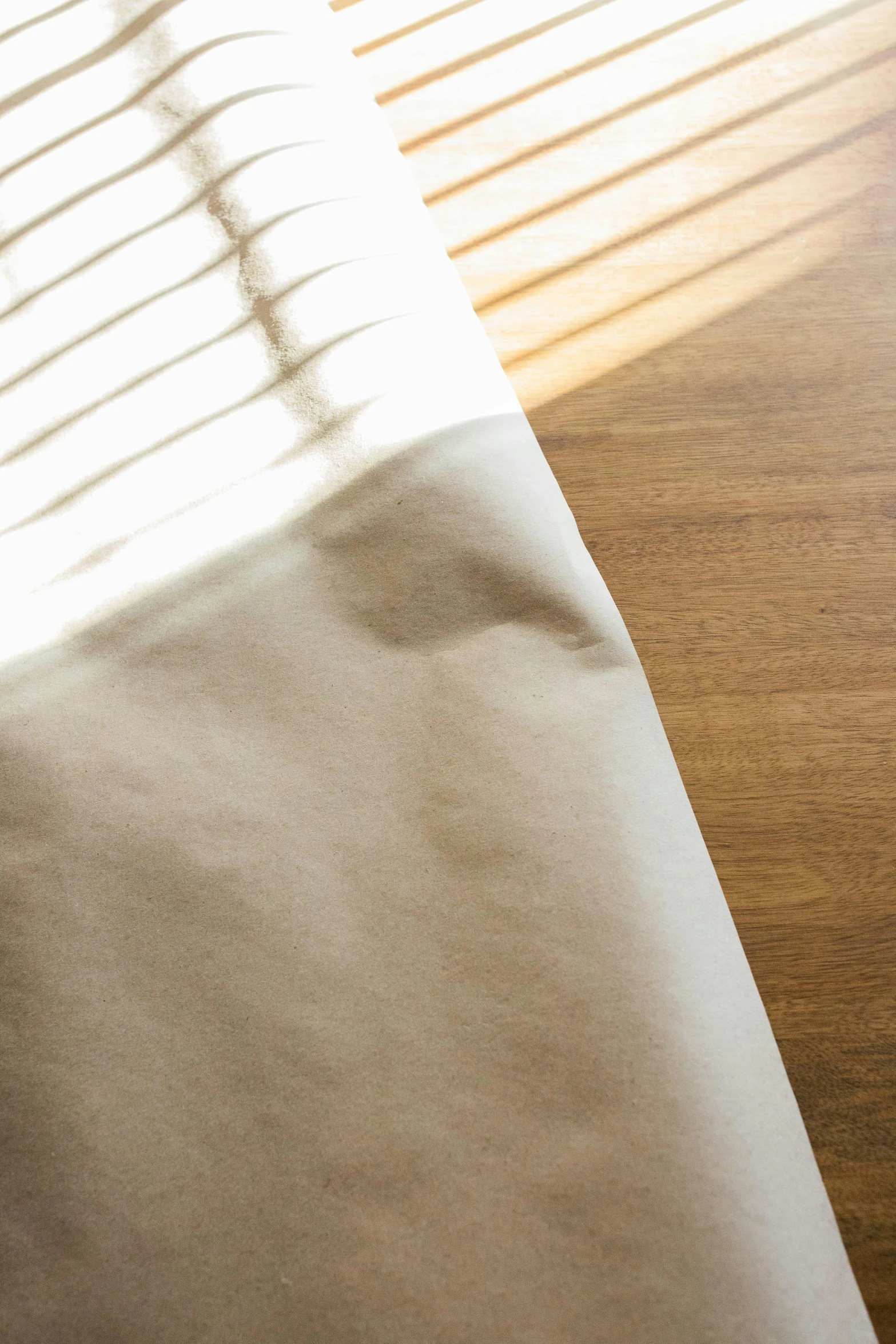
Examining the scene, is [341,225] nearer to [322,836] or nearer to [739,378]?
[739,378]

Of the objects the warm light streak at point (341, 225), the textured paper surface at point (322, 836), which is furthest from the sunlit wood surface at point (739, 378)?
the textured paper surface at point (322, 836)

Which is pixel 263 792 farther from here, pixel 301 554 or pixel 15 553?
pixel 15 553

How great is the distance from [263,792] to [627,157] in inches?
39.5

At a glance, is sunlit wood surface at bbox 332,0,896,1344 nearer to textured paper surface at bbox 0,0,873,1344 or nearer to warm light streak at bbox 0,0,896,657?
warm light streak at bbox 0,0,896,657

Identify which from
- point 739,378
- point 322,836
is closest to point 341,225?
point 739,378

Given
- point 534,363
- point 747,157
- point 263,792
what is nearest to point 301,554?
point 263,792

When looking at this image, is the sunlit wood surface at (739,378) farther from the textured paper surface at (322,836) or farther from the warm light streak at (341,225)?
the textured paper surface at (322,836)

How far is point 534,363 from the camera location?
1130 mm

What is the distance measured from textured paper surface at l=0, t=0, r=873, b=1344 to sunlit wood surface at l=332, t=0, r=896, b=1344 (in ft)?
0.64

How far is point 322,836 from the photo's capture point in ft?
2.43

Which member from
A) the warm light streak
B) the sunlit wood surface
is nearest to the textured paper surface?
the warm light streak

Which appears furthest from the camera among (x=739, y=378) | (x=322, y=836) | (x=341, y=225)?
(x=739, y=378)

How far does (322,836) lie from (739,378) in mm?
753

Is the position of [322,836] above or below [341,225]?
below
